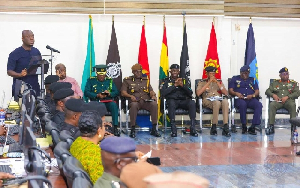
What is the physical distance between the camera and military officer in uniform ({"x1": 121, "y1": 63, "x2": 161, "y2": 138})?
31.5 ft

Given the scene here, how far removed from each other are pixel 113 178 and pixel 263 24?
8891mm

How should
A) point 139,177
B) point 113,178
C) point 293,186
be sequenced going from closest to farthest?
point 139,177 → point 113,178 → point 293,186

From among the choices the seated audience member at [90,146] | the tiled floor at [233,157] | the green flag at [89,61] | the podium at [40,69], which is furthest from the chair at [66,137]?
the green flag at [89,61]

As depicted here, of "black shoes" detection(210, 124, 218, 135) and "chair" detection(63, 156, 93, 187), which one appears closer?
"chair" detection(63, 156, 93, 187)

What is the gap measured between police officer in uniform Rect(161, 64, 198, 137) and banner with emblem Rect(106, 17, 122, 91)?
86 cm

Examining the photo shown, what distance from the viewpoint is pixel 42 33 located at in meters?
10.0

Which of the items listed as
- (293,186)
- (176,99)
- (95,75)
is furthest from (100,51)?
(293,186)

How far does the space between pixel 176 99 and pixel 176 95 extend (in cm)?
8

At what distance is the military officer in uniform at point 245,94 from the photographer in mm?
9945

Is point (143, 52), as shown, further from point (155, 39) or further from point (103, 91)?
point (103, 91)

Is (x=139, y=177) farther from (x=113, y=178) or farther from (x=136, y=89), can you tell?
(x=136, y=89)

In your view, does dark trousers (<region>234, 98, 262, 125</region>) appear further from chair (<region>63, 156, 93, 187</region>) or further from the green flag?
chair (<region>63, 156, 93, 187</region>)

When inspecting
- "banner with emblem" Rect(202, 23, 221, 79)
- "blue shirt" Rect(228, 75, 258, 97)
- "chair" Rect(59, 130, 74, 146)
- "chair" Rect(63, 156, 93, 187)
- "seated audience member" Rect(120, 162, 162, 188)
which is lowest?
"chair" Rect(63, 156, 93, 187)

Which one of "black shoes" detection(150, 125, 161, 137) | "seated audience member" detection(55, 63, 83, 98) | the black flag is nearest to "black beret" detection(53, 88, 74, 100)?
"seated audience member" detection(55, 63, 83, 98)
